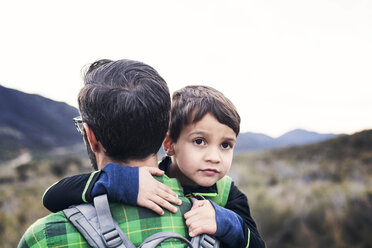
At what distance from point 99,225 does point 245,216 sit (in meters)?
1.00

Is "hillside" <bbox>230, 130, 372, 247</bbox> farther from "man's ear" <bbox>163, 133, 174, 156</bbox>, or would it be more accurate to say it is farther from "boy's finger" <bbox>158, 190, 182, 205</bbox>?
"boy's finger" <bbox>158, 190, 182, 205</bbox>

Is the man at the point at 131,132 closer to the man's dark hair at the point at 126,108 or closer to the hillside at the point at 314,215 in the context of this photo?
the man's dark hair at the point at 126,108

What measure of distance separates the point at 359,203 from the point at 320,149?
15285 mm

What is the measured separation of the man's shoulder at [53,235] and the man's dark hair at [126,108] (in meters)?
0.37

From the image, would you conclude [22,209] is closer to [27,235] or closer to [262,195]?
[262,195]

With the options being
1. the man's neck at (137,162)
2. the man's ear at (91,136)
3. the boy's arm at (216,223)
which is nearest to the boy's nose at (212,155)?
the boy's arm at (216,223)

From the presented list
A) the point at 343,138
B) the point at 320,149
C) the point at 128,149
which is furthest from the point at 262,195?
the point at 343,138

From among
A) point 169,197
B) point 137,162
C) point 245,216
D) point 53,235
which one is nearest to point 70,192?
point 53,235

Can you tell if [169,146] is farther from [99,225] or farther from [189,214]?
[99,225]

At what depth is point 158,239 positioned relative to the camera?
1.33 metres

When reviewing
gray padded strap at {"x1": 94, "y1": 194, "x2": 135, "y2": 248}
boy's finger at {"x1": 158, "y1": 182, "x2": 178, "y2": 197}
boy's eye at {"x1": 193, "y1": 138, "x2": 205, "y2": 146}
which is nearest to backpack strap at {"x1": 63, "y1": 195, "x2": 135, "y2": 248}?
gray padded strap at {"x1": 94, "y1": 194, "x2": 135, "y2": 248}

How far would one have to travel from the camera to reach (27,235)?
50.7 inches

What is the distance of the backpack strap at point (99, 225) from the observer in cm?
122

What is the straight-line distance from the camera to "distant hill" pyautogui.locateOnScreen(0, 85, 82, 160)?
9288 centimetres
